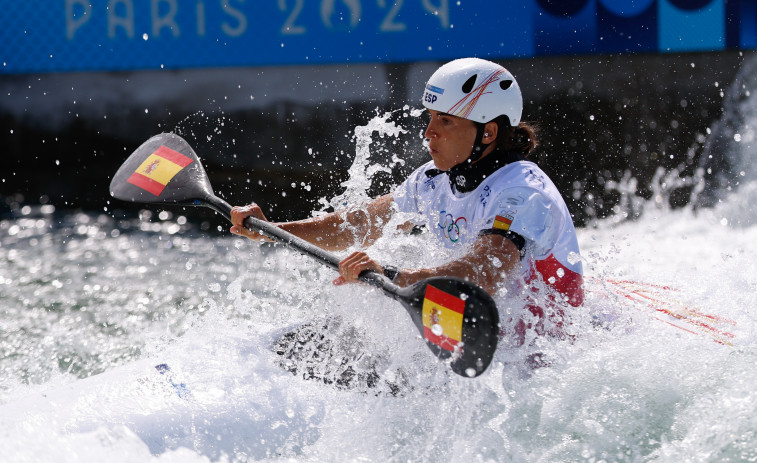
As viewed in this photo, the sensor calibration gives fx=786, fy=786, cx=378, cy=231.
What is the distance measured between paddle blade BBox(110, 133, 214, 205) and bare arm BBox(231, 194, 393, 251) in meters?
0.38

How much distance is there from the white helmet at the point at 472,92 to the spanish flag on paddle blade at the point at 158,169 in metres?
1.29

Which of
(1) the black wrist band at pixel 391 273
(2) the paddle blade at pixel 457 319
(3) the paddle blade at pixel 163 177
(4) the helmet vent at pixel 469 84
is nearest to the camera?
(2) the paddle blade at pixel 457 319

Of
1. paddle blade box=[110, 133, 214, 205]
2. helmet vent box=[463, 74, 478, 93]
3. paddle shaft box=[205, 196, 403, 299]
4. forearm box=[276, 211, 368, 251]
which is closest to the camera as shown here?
paddle shaft box=[205, 196, 403, 299]

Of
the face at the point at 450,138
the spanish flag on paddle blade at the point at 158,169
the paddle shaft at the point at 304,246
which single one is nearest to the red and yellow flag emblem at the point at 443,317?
the paddle shaft at the point at 304,246

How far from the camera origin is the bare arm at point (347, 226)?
3219 mm

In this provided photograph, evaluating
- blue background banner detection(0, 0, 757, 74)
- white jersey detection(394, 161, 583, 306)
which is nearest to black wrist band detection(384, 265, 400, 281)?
white jersey detection(394, 161, 583, 306)

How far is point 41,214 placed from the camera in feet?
24.9

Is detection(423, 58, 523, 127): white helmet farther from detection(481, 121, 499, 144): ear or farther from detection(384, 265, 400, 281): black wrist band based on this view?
detection(384, 265, 400, 281): black wrist band

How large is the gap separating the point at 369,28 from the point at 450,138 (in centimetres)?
459

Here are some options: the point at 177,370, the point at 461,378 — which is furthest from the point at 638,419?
the point at 177,370

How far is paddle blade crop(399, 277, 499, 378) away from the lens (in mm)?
2311

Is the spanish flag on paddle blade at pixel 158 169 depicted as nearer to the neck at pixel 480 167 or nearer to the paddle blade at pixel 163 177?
the paddle blade at pixel 163 177

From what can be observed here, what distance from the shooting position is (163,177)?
3.46 metres

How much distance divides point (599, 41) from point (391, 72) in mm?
1903
